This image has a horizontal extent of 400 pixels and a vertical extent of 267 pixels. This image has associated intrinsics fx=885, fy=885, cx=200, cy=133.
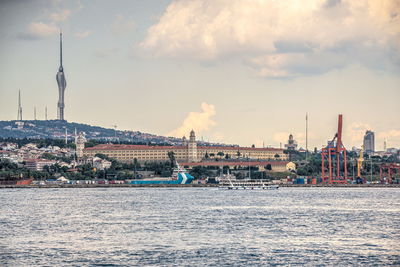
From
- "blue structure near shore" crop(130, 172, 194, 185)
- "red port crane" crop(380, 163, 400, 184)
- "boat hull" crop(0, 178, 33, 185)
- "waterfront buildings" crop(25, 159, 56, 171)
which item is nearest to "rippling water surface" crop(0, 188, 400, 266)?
"boat hull" crop(0, 178, 33, 185)

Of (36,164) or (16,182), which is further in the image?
(36,164)

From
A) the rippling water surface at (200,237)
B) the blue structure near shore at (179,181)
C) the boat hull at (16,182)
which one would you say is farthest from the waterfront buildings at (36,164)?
the rippling water surface at (200,237)

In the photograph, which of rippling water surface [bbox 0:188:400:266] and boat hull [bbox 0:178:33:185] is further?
boat hull [bbox 0:178:33:185]

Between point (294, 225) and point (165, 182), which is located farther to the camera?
point (165, 182)

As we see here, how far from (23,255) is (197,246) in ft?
22.5

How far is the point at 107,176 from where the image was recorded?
15550 cm

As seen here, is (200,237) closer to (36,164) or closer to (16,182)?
(16,182)

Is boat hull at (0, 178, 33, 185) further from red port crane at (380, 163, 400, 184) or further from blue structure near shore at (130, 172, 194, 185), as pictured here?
red port crane at (380, 163, 400, 184)

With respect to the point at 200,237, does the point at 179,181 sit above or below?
above

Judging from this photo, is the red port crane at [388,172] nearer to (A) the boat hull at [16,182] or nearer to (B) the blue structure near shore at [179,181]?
(B) the blue structure near shore at [179,181]

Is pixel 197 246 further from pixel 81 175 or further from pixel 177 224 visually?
pixel 81 175

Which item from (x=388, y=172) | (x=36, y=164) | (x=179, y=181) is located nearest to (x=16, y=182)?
(x=179, y=181)

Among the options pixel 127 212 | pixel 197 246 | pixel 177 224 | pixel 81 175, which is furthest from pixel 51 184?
pixel 197 246

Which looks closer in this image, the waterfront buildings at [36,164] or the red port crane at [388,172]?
the red port crane at [388,172]
